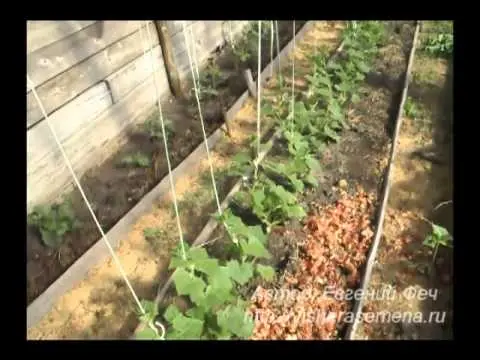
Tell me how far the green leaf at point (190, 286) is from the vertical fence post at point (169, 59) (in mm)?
3334

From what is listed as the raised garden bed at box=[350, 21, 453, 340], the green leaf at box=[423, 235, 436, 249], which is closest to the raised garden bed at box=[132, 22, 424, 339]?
the raised garden bed at box=[350, 21, 453, 340]

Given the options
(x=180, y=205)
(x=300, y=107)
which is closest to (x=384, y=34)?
(x=300, y=107)

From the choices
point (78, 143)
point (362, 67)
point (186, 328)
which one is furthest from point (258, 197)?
point (362, 67)

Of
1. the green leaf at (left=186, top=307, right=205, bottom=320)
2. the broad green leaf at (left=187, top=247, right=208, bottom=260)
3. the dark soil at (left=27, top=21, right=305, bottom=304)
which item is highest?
the broad green leaf at (left=187, top=247, right=208, bottom=260)

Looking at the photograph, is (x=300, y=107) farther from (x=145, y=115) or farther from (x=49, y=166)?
(x=49, y=166)

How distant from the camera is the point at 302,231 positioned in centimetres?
383

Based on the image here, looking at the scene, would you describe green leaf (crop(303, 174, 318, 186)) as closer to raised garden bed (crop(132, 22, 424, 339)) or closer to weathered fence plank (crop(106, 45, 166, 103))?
raised garden bed (crop(132, 22, 424, 339))

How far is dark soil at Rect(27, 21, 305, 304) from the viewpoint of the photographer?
364 cm

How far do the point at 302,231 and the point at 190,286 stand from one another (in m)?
1.39

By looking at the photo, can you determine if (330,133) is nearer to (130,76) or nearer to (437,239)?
(437,239)

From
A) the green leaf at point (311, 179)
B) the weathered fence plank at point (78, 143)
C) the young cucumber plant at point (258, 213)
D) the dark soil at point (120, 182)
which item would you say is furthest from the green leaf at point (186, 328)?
the weathered fence plank at point (78, 143)

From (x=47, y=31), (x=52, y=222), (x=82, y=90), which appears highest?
(x=47, y=31)
